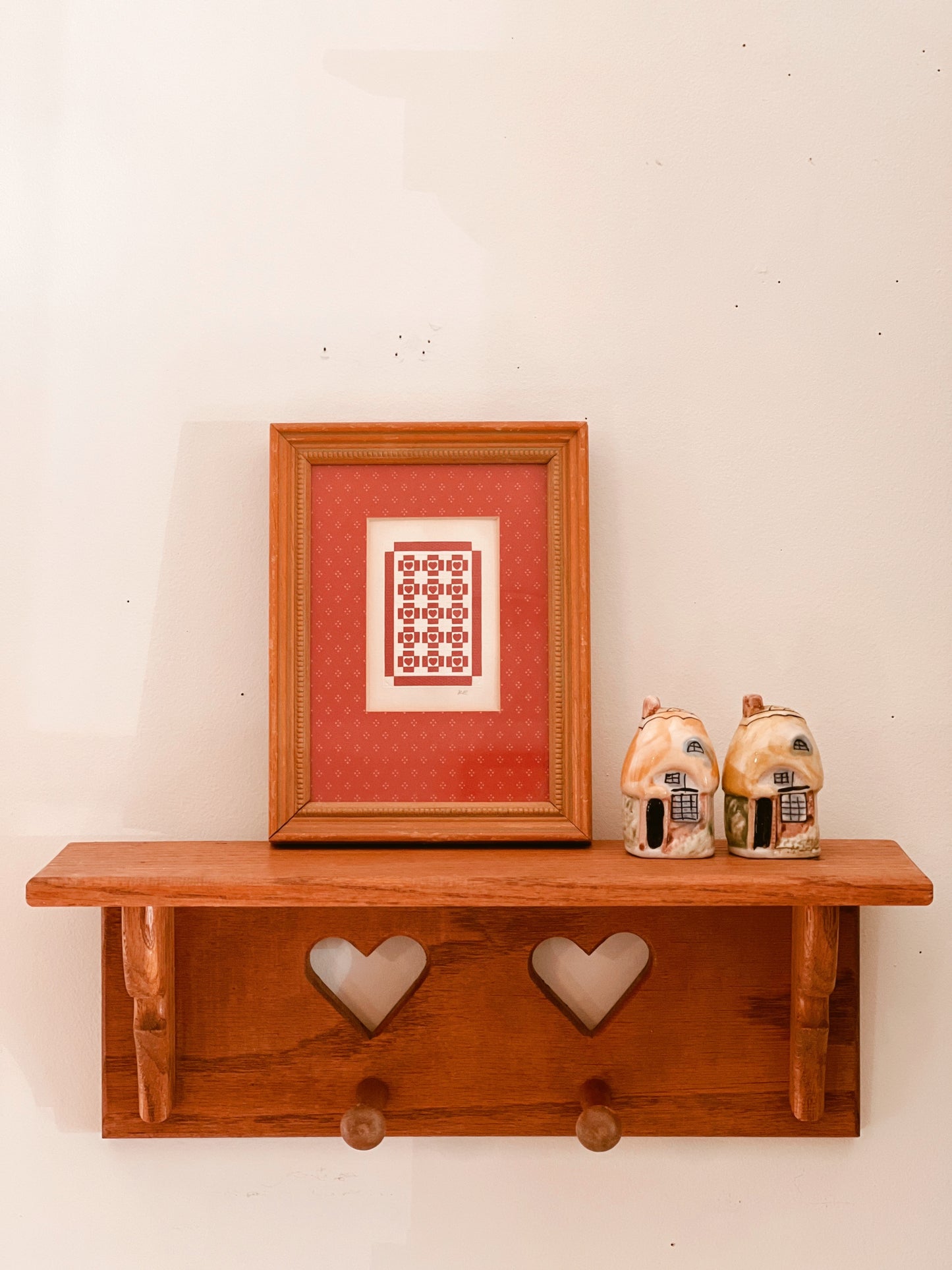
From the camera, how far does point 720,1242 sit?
88 cm

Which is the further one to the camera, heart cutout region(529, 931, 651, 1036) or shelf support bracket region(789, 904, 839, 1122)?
heart cutout region(529, 931, 651, 1036)

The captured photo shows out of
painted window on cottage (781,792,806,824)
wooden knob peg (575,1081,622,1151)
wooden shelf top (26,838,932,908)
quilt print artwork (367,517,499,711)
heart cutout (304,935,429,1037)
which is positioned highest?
quilt print artwork (367,517,499,711)

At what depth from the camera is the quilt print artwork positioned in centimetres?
84

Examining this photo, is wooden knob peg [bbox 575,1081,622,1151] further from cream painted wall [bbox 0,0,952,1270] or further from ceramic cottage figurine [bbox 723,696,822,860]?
ceramic cottage figurine [bbox 723,696,822,860]

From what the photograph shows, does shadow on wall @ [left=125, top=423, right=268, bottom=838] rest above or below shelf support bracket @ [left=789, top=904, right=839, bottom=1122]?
above

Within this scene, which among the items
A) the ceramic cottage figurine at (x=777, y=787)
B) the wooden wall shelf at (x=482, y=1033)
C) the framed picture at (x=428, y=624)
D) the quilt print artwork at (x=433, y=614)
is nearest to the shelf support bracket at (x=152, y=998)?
the wooden wall shelf at (x=482, y=1033)

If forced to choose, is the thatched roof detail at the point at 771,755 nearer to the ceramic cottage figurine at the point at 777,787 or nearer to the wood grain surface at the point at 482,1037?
the ceramic cottage figurine at the point at 777,787

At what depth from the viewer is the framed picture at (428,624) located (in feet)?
2.72

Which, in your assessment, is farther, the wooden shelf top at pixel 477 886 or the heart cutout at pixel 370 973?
the heart cutout at pixel 370 973

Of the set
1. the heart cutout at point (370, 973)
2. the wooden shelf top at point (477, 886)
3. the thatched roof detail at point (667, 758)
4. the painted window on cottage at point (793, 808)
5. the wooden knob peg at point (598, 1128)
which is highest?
the thatched roof detail at point (667, 758)

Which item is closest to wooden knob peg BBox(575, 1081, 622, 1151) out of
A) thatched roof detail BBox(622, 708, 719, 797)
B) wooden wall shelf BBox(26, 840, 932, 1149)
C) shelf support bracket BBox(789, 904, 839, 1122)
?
wooden wall shelf BBox(26, 840, 932, 1149)

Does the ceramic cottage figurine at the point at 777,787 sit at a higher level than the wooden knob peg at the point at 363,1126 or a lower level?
higher

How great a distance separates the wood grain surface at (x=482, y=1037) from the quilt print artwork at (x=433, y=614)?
0.20m

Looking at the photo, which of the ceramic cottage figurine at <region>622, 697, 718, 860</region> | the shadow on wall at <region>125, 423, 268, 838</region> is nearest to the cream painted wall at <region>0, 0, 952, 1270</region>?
the shadow on wall at <region>125, 423, 268, 838</region>
